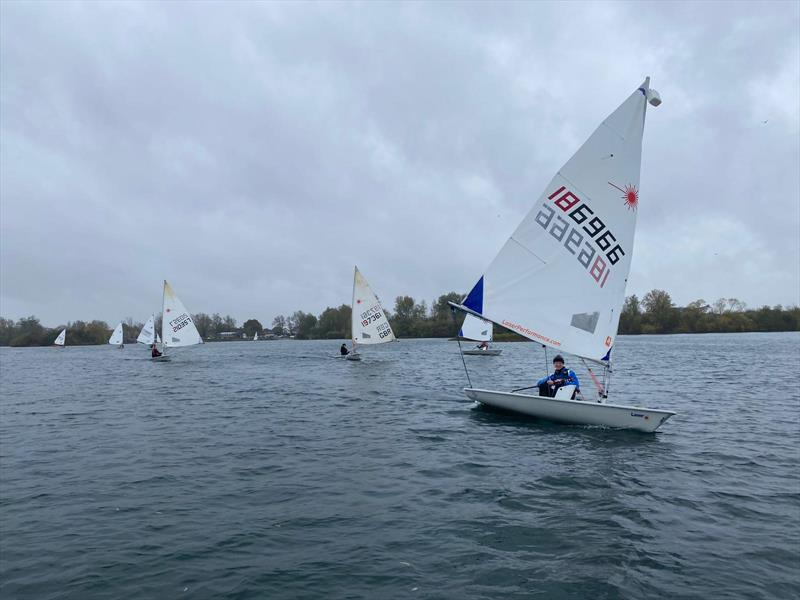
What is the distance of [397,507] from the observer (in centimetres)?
861

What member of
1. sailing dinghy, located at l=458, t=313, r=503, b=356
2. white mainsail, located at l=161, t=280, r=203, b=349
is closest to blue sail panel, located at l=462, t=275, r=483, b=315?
sailing dinghy, located at l=458, t=313, r=503, b=356

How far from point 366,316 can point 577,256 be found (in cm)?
3241

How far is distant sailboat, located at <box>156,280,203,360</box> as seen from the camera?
156ft

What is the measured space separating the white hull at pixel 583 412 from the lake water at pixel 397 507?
0.47m

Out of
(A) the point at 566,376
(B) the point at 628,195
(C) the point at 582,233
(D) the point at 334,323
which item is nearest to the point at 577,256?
(C) the point at 582,233

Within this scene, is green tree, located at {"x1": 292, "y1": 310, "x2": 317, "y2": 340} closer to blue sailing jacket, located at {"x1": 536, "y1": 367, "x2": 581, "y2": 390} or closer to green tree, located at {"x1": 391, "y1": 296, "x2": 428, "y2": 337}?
green tree, located at {"x1": 391, "y1": 296, "x2": 428, "y2": 337}

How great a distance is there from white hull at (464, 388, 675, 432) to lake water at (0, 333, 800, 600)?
467 mm

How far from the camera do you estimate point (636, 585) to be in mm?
6047

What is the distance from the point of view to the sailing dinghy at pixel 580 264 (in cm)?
1346

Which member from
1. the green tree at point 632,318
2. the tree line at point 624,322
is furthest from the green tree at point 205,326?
the green tree at point 632,318

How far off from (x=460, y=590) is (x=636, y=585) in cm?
207

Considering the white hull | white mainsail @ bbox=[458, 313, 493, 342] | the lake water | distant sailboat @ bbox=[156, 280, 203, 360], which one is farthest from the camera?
white mainsail @ bbox=[458, 313, 493, 342]

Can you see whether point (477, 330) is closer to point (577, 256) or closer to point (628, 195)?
point (577, 256)

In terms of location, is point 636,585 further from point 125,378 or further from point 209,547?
point 125,378
